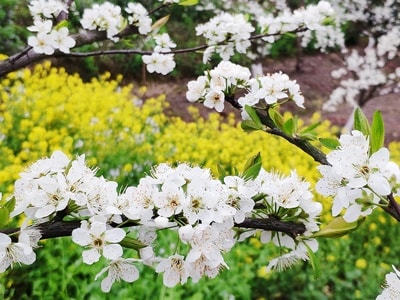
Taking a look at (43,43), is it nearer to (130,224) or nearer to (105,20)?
(105,20)

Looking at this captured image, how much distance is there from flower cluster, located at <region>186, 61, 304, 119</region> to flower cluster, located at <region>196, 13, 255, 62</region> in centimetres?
70

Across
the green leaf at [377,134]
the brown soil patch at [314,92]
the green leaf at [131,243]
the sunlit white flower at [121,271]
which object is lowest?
the brown soil patch at [314,92]

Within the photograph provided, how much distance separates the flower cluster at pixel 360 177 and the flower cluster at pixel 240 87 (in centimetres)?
35

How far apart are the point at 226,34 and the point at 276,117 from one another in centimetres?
96

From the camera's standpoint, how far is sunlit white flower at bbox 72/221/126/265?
744 mm

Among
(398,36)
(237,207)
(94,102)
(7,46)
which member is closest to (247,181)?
(237,207)

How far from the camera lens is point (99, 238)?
2.49 feet

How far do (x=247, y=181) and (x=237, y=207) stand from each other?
65 mm

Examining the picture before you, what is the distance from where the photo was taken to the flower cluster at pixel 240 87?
108 centimetres

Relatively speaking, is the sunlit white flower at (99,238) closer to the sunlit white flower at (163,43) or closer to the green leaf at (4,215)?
the green leaf at (4,215)

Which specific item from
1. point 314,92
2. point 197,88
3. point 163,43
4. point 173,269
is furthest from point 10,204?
point 314,92

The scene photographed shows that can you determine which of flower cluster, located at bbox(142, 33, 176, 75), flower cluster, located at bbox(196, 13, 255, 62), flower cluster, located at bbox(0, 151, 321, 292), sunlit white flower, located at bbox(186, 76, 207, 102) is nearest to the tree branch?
flower cluster, located at bbox(0, 151, 321, 292)

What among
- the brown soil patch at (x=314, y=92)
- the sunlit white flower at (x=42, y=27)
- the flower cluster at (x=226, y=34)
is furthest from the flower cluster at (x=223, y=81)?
the brown soil patch at (x=314, y=92)

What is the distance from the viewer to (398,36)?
272 inches
